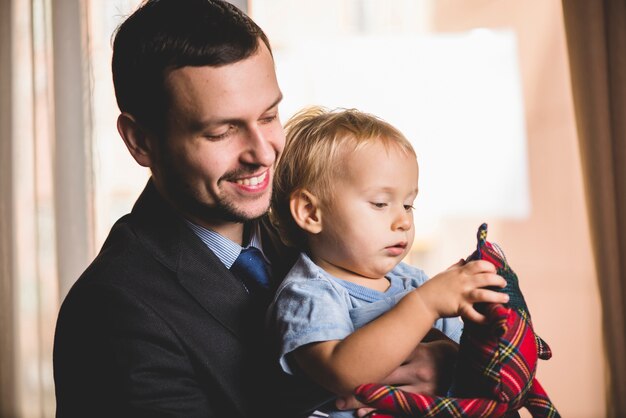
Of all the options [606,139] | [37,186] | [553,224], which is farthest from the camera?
[37,186]

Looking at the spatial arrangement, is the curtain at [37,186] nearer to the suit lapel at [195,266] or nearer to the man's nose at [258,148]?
the suit lapel at [195,266]

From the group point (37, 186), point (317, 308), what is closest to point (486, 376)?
point (317, 308)

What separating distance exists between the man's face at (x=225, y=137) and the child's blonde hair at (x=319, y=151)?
5 cm

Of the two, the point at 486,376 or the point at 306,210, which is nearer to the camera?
the point at 486,376

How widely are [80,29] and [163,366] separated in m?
2.44

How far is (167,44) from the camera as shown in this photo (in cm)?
158

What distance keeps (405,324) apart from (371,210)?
0.98ft

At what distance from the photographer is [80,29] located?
342cm

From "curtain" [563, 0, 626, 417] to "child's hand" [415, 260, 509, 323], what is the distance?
2.07m

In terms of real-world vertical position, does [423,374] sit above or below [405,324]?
below

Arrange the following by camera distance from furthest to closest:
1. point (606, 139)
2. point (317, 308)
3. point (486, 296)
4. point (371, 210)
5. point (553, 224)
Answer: point (553, 224), point (606, 139), point (371, 210), point (317, 308), point (486, 296)

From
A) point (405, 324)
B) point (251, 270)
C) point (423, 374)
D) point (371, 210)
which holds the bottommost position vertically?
point (423, 374)

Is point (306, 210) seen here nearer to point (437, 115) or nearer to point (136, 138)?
point (136, 138)

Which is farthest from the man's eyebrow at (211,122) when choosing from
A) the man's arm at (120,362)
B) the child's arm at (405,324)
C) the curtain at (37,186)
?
the curtain at (37,186)
